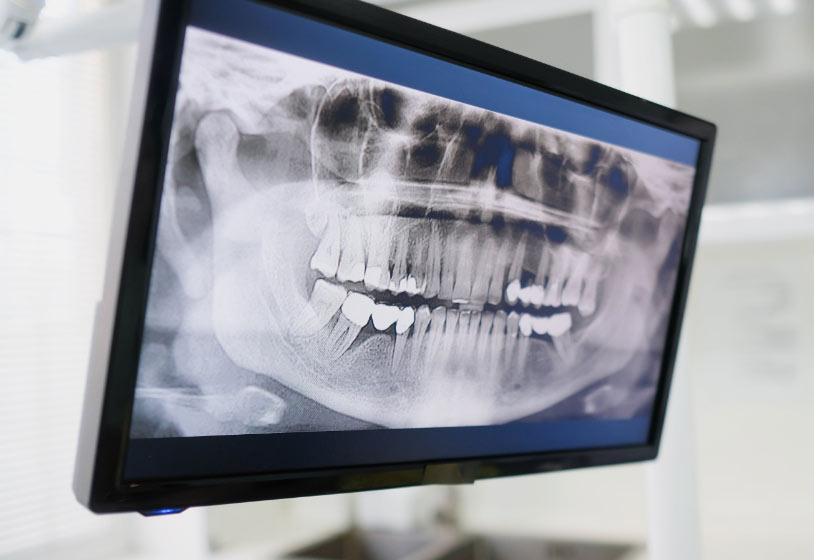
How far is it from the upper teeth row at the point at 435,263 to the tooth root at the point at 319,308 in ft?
0.04

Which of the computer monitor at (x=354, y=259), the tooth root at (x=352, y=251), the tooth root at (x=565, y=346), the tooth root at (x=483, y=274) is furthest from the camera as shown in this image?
the tooth root at (x=565, y=346)

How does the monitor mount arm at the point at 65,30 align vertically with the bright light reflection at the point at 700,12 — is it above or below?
below

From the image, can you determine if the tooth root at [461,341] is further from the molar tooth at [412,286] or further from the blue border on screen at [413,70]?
the blue border on screen at [413,70]

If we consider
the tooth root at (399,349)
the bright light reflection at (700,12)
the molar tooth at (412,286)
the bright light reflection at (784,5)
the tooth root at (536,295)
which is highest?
the bright light reflection at (784,5)

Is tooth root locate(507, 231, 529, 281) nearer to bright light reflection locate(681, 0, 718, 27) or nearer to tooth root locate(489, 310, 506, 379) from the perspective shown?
tooth root locate(489, 310, 506, 379)

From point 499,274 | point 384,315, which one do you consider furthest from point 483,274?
point 384,315

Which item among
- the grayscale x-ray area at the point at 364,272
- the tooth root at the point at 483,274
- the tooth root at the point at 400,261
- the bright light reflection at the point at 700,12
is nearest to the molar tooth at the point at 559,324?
the grayscale x-ray area at the point at 364,272

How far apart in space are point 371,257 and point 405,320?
0.23 feet

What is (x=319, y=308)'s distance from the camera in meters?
0.70

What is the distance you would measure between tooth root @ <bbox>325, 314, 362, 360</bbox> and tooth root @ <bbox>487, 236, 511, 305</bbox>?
17 cm

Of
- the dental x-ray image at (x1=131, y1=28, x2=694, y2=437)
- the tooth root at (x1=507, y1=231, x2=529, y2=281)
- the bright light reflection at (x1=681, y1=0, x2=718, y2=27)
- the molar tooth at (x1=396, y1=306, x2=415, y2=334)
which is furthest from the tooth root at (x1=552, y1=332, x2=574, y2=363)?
the bright light reflection at (x1=681, y1=0, x2=718, y2=27)

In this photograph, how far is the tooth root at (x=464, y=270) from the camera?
79cm

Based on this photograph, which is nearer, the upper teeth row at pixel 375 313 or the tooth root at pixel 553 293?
the upper teeth row at pixel 375 313

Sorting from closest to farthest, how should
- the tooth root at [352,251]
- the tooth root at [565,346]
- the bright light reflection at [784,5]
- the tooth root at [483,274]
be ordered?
the tooth root at [352,251] < the tooth root at [483,274] < the tooth root at [565,346] < the bright light reflection at [784,5]
